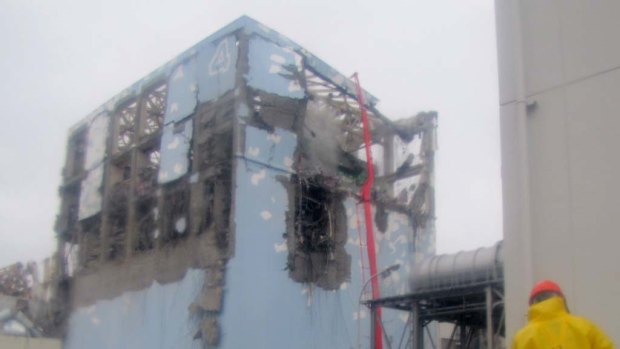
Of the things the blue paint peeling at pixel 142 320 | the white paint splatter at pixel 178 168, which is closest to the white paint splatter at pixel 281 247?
the blue paint peeling at pixel 142 320

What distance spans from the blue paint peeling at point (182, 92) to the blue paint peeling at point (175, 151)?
0.30 meters

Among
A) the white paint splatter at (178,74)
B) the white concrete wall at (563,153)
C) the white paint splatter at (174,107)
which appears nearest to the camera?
the white concrete wall at (563,153)

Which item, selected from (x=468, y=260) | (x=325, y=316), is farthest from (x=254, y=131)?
(x=468, y=260)

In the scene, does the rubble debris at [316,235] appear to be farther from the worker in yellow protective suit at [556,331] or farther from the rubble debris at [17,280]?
the worker in yellow protective suit at [556,331]

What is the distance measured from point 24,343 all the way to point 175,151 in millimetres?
6948

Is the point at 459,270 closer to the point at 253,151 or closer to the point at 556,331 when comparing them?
the point at 253,151

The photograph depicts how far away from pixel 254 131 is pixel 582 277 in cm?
1351

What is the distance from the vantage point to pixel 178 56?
21.1 metres

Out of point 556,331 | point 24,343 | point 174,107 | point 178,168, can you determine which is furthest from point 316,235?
point 556,331

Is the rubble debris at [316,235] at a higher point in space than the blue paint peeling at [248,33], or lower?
lower

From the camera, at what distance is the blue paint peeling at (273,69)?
19256 millimetres

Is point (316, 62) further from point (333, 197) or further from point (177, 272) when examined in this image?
point (177, 272)

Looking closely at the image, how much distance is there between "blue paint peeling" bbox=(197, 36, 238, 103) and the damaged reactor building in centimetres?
4

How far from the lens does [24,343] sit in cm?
2059
